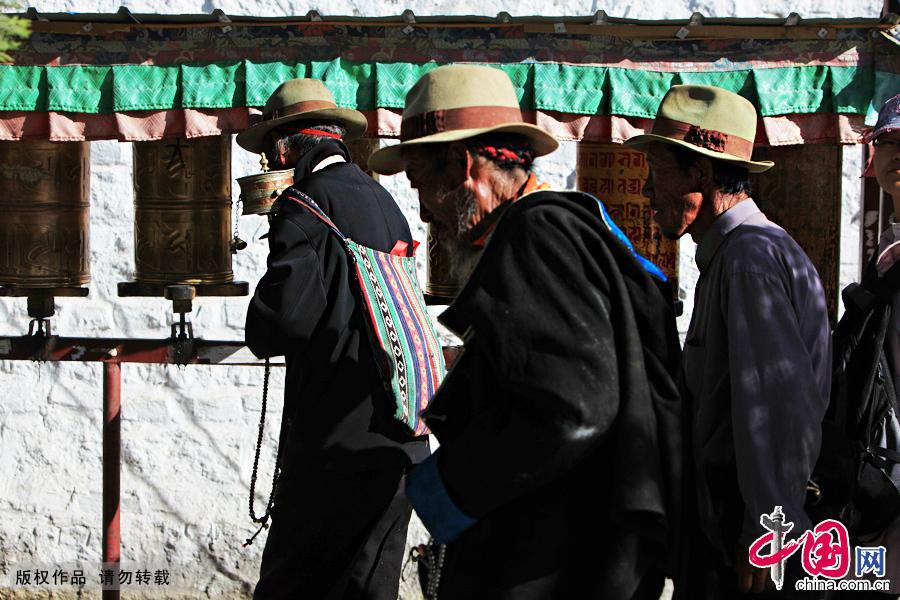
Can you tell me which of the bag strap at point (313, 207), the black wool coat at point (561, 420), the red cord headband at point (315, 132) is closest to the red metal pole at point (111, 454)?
the red cord headband at point (315, 132)

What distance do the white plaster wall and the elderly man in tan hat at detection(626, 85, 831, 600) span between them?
2.42 metres

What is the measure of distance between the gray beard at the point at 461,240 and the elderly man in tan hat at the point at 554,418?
58 mm

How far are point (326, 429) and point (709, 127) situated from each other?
1215mm

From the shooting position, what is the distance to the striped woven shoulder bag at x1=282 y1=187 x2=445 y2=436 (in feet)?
8.65

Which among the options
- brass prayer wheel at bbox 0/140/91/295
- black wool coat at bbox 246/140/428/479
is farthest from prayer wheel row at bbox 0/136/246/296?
black wool coat at bbox 246/140/428/479

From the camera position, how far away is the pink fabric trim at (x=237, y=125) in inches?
143

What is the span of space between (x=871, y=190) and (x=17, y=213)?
313cm

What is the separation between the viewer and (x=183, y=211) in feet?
12.7

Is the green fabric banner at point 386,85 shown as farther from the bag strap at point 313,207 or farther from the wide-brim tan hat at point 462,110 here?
the wide-brim tan hat at point 462,110

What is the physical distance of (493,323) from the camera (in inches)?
66.9

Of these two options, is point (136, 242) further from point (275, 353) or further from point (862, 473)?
point (862, 473)

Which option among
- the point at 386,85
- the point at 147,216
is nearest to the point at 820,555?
the point at 386,85

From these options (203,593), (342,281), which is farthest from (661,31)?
(203,593)

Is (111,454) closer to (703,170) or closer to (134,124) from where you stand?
(134,124)
